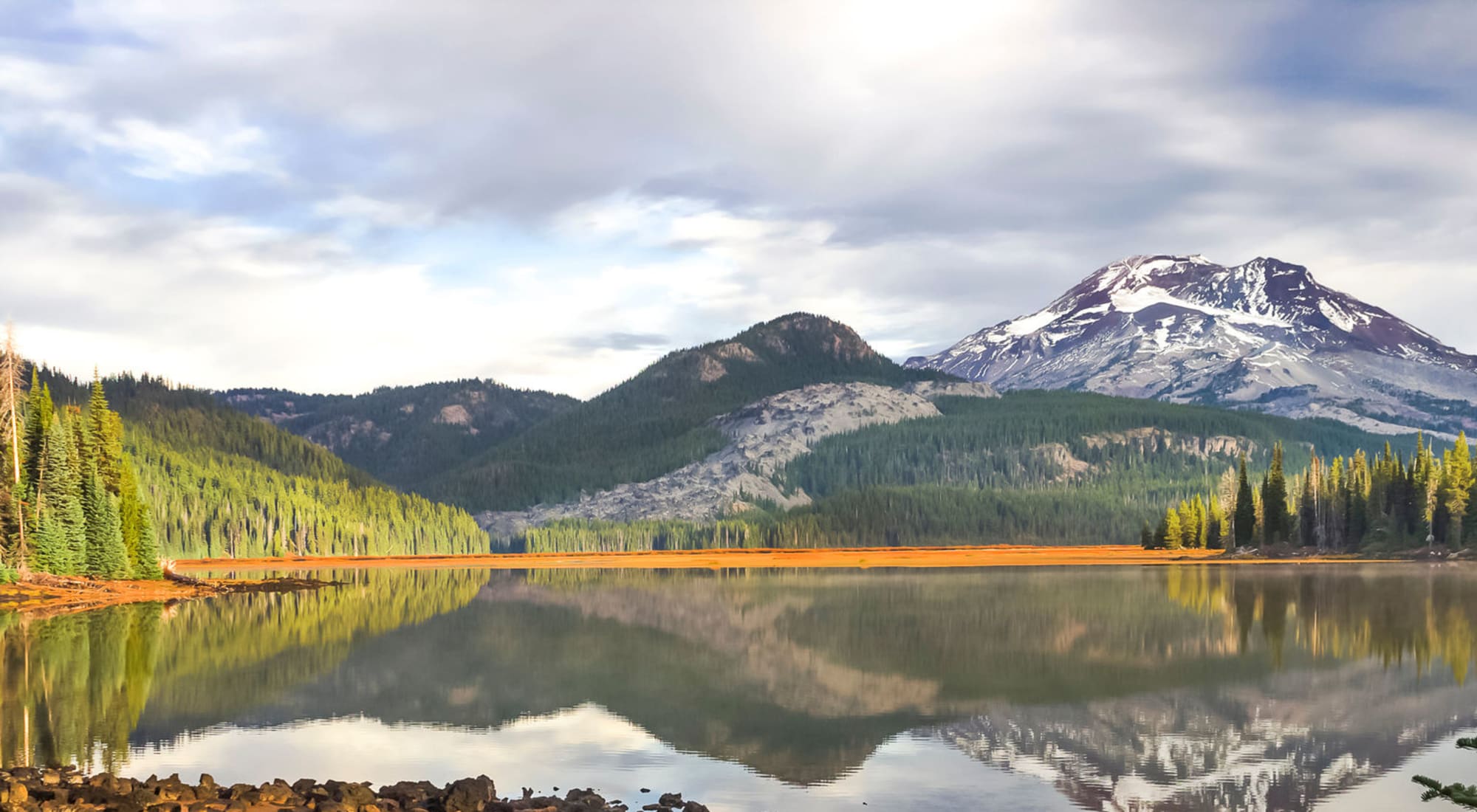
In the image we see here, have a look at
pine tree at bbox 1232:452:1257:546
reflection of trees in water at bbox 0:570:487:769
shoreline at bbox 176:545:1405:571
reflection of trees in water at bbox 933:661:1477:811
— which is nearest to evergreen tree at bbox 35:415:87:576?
reflection of trees in water at bbox 0:570:487:769

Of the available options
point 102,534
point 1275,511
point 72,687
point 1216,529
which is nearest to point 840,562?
point 1216,529


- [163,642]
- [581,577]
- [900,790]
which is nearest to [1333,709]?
[900,790]

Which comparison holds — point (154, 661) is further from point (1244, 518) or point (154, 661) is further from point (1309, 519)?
point (1309, 519)

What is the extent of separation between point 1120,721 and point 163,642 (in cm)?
4249

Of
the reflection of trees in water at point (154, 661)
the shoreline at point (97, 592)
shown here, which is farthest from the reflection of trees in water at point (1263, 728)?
the shoreline at point (97, 592)

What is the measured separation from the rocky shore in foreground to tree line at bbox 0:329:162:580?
7005cm

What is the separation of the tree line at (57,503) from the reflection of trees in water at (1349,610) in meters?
78.3

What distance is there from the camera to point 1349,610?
68750mm

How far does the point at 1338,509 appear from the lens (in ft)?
494

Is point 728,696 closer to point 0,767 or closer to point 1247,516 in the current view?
point 0,767

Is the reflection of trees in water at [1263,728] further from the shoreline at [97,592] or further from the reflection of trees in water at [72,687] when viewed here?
the shoreline at [97,592]

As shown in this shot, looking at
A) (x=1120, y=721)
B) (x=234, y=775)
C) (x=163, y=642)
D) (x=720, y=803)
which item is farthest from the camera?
(x=163, y=642)

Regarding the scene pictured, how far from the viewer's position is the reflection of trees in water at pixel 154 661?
34469 millimetres

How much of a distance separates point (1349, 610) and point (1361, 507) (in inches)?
3497
